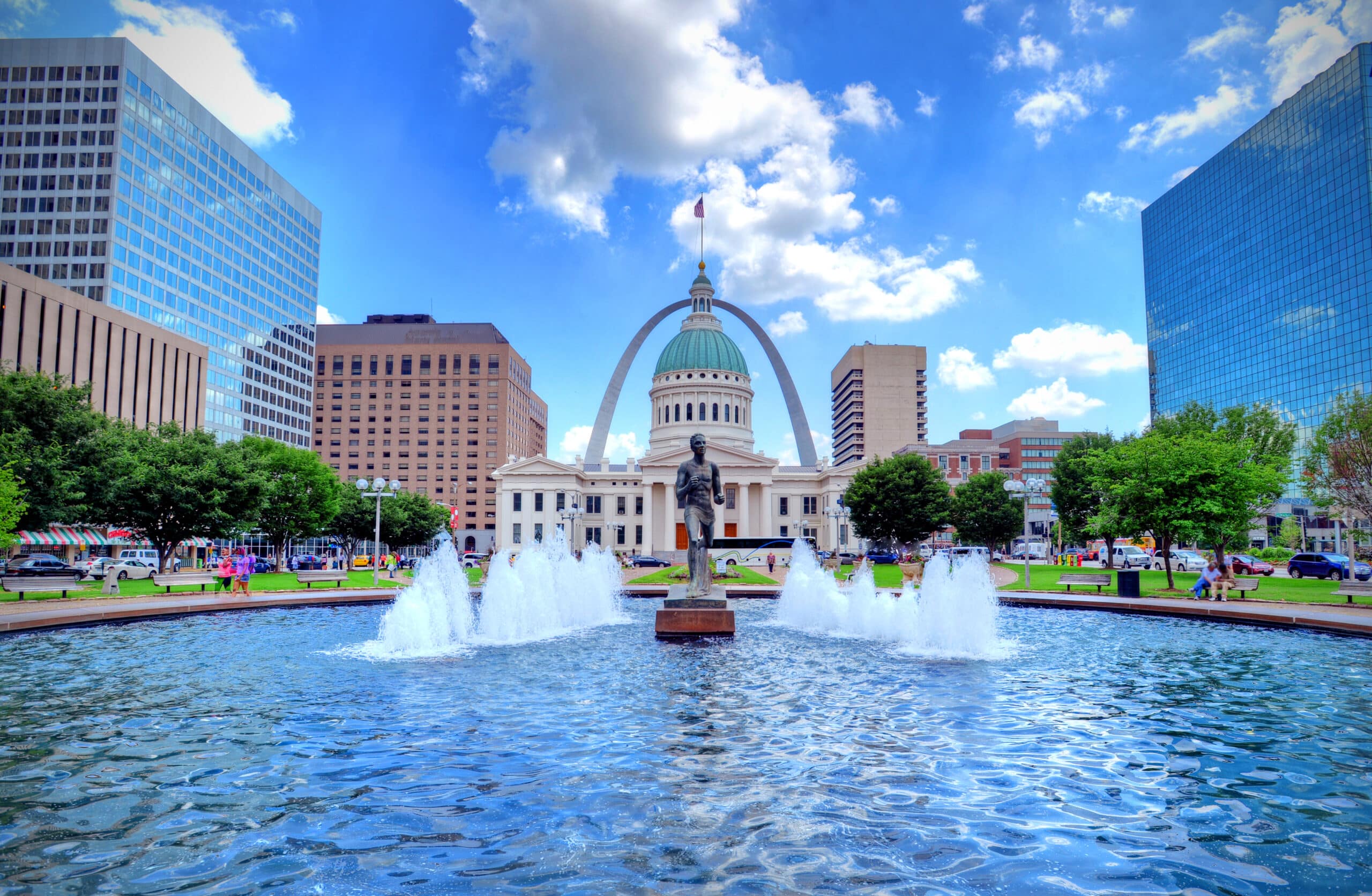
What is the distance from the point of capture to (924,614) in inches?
736

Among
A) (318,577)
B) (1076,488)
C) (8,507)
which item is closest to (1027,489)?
(1076,488)

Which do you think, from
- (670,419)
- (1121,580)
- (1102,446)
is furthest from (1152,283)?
(1121,580)

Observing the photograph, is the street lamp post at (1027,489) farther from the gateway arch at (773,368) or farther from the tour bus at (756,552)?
the gateway arch at (773,368)

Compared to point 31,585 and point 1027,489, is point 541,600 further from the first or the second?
point 1027,489

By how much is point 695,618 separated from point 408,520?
62455 mm

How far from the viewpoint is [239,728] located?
31.3 feet

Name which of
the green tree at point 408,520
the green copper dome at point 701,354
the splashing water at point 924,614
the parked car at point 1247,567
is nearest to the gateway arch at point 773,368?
the green copper dome at point 701,354

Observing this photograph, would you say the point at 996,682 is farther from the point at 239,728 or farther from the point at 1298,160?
the point at 1298,160

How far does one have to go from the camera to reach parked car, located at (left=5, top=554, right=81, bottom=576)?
135ft

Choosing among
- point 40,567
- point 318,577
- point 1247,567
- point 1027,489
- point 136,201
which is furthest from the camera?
point 136,201

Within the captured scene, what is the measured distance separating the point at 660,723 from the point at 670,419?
11070 cm

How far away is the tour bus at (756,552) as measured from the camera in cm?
7250

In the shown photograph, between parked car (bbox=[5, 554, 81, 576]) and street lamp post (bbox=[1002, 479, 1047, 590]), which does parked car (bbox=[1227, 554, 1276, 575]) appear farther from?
parked car (bbox=[5, 554, 81, 576])

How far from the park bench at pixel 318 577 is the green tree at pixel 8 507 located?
1129 centimetres
